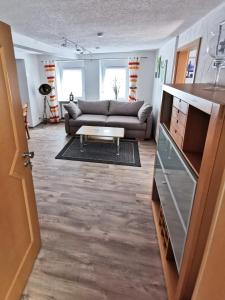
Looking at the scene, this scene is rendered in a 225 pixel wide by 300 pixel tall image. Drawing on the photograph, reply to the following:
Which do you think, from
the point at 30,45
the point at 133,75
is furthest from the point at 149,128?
the point at 30,45

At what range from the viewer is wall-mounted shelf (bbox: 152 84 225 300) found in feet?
2.89

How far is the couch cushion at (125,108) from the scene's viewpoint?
538 centimetres

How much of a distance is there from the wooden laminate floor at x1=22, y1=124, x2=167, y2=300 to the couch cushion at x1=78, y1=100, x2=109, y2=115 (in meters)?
2.51

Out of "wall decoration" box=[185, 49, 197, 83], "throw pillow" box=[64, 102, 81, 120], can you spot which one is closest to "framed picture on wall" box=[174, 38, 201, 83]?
"wall decoration" box=[185, 49, 197, 83]

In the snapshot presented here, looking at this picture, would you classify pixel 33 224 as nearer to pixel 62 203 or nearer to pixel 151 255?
pixel 62 203

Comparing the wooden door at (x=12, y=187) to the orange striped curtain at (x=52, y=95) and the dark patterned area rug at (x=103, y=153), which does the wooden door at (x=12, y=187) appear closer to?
the dark patterned area rug at (x=103, y=153)

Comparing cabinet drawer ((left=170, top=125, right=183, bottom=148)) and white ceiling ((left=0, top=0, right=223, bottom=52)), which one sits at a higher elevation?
white ceiling ((left=0, top=0, right=223, bottom=52))

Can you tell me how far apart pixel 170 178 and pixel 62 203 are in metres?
1.55

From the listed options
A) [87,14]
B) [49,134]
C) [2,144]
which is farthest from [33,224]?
[49,134]

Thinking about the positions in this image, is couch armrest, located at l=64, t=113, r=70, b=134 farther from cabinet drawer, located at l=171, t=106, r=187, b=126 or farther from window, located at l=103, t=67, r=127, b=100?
cabinet drawer, located at l=171, t=106, r=187, b=126

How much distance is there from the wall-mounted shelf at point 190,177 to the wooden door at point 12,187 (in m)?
1.12

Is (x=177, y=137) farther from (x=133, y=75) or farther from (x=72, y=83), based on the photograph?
(x=72, y=83)

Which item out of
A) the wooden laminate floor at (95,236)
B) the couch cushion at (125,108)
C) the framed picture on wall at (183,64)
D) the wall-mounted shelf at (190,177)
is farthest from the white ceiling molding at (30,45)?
the wall-mounted shelf at (190,177)

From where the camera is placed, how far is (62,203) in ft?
8.23
